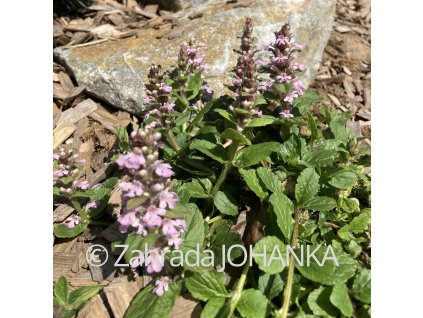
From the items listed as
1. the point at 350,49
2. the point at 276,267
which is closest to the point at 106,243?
the point at 276,267

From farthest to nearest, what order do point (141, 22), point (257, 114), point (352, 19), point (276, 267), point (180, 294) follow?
1. point (352, 19)
2. point (141, 22)
3. point (257, 114)
4. point (180, 294)
5. point (276, 267)

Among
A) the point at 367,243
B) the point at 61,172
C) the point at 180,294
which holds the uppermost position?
the point at 61,172

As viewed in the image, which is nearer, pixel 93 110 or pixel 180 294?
pixel 180 294

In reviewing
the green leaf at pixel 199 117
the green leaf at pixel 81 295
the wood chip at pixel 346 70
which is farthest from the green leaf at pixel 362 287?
the wood chip at pixel 346 70

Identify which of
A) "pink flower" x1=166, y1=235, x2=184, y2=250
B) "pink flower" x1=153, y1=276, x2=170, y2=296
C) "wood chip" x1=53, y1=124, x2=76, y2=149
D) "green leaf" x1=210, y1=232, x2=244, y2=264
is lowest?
"pink flower" x1=153, y1=276, x2=170, y2=296

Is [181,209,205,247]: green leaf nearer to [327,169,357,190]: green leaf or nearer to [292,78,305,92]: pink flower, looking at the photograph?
[327,169,357,190]: green leaf

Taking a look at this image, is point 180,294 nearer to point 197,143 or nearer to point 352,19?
point 197,143

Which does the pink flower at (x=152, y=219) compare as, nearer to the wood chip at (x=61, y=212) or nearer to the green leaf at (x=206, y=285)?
the green leaf at (x=206, y=285)

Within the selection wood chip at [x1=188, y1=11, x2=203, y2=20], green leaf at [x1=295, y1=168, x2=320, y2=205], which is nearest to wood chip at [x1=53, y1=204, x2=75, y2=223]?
→ green leaf at [x1=295, y1=168, x2=320, y2=205]
